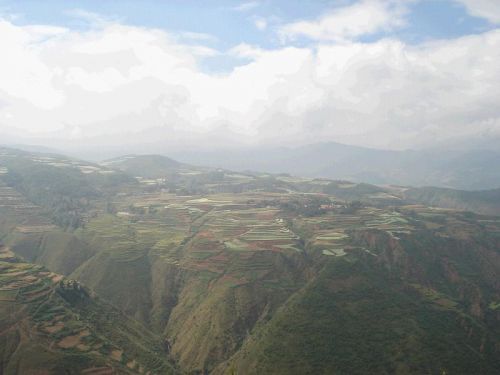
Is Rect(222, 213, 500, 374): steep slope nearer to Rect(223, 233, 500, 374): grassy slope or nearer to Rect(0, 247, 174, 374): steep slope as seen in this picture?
Rect(223, 233, 500, 374): grassy slope

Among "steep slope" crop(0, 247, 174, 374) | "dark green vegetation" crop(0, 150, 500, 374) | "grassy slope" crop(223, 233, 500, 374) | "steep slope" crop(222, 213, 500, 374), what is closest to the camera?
"steep slope" crop(0, 247, 174, 374)

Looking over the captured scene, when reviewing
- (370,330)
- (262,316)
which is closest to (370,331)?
(370,330)

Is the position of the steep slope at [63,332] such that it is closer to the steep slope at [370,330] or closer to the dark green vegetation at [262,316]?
the dark green vegetation at [262,316]

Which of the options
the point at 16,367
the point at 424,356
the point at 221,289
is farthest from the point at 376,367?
the point at 16,367

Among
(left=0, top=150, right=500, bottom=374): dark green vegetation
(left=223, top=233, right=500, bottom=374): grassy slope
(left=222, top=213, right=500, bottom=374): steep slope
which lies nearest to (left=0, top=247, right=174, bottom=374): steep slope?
(left=0, top=150, right=500, bottom=374): dark green vegetation

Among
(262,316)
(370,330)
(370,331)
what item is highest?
(370,330)

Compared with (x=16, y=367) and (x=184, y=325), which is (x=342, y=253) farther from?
(x=16, y=367)

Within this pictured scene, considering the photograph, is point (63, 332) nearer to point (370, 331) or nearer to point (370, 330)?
point (370, 331)

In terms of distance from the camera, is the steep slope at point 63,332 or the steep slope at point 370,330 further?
the steep slope at point 370,330

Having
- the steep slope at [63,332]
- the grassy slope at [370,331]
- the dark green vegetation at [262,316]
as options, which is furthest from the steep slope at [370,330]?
the steep slope at [63,332]
